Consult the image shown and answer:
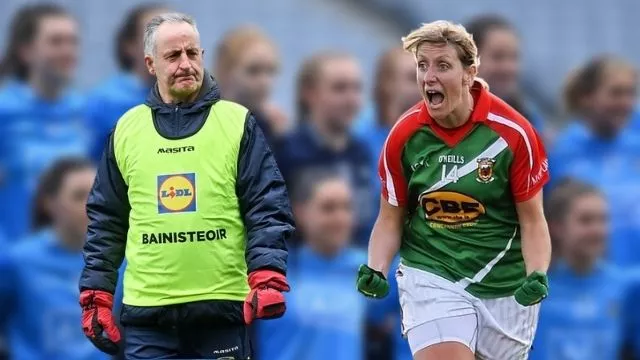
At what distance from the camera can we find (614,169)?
12.5m

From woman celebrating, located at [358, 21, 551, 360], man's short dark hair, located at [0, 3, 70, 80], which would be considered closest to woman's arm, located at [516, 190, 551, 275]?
woman celebrating, located at [358, 21, 551, 360]

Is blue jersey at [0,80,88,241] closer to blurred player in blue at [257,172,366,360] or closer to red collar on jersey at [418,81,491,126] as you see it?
blurred player in blue at [257,172,366,360]

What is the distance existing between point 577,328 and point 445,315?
14.1ft

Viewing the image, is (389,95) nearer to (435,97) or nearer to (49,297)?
(49,297)

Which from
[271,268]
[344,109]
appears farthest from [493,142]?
[344,109]

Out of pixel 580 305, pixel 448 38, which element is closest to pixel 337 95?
pixel 580 305

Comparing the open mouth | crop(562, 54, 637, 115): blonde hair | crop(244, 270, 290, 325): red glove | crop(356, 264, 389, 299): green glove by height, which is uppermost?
crop(562, 54, 637, 115): blonde hair

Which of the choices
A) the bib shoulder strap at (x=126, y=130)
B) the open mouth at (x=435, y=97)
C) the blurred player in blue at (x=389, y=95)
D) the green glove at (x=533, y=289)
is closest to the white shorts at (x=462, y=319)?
the green glove at (x=533, y=289)

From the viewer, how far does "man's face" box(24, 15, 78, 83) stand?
37.6 feet

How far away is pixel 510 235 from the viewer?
804cm

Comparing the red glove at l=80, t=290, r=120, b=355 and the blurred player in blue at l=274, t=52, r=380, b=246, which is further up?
the blurred player in blue at l=274, t=52, r=380, b=246

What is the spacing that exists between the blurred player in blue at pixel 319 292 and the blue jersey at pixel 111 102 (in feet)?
3.78

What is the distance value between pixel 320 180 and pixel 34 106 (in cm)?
193

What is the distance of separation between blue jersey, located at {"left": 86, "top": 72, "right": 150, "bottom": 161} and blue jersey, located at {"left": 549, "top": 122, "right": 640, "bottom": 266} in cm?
299
